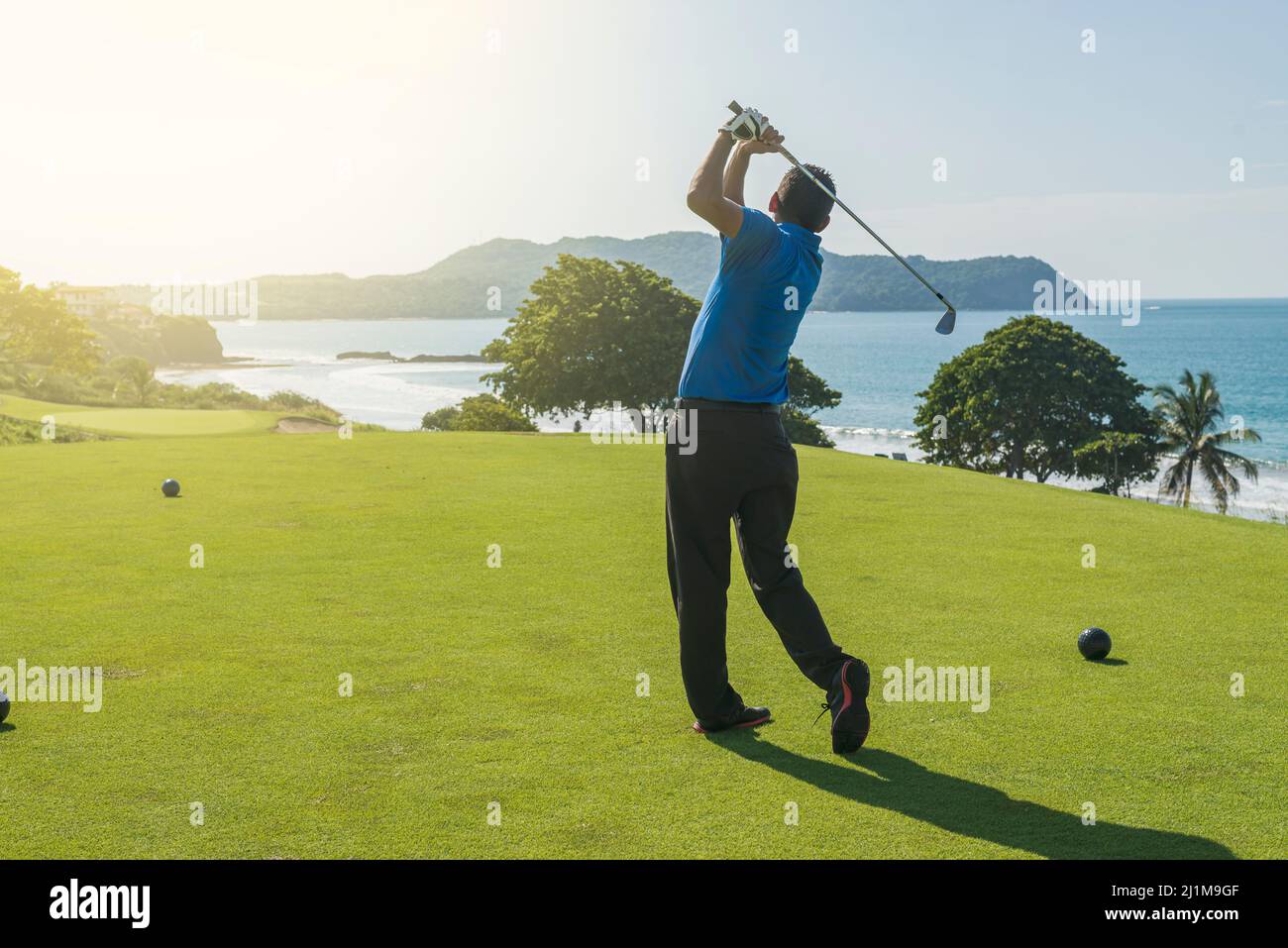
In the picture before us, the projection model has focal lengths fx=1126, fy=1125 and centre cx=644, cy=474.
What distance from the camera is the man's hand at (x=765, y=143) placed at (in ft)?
18.7

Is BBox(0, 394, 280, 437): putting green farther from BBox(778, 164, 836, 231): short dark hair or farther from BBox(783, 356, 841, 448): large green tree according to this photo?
BBox(783, 356, 841, 448): large green tree

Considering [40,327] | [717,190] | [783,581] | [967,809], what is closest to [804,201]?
[717,190]

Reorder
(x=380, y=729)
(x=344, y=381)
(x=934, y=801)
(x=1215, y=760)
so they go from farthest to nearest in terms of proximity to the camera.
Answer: (x=344, y=381) → (x=380, y=729) → (x=1215, y=760) → (x=934, y=801)

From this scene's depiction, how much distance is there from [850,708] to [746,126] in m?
Answer: 2.93

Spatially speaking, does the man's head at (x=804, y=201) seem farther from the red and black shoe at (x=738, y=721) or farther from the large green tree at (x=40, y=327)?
the large green tree at (x=40, y=327)

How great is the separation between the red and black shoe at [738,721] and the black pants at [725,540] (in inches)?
1.7

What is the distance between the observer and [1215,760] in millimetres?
5359

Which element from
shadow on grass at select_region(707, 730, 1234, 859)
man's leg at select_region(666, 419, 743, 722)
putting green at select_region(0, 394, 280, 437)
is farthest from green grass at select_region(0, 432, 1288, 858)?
putting green at select_region(0, 394, 280, 437)

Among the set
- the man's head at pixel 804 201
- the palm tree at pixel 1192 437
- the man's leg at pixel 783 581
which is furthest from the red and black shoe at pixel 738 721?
the palm tree at pixel 1192 437

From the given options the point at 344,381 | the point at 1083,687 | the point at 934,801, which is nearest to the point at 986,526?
the point at 1083,687
